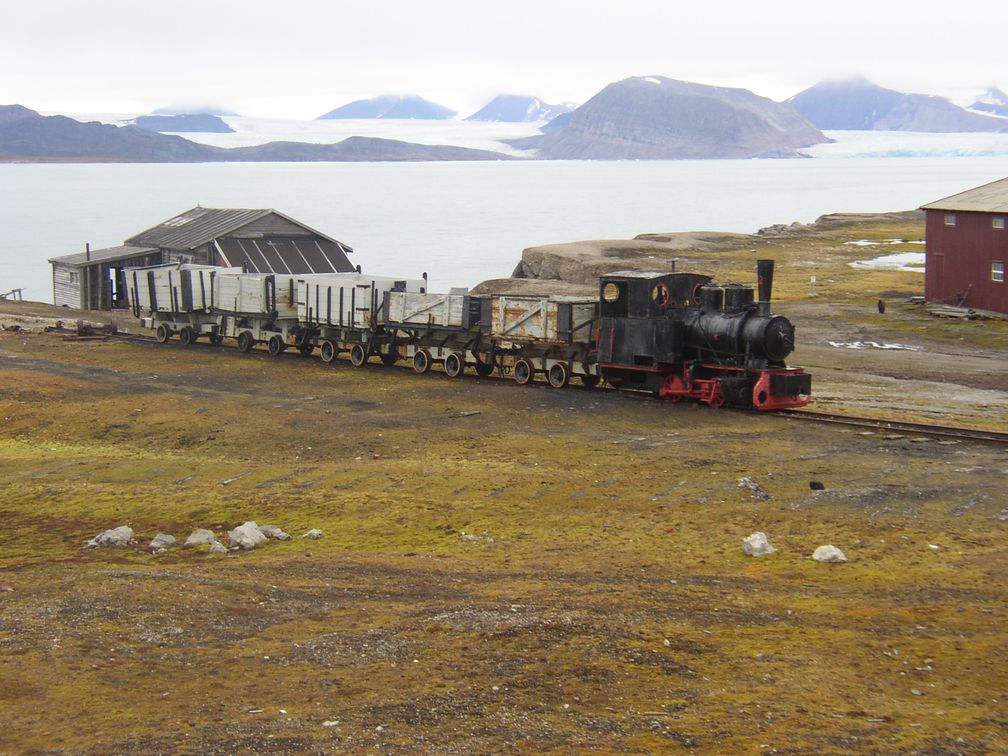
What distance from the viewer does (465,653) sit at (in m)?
12.6

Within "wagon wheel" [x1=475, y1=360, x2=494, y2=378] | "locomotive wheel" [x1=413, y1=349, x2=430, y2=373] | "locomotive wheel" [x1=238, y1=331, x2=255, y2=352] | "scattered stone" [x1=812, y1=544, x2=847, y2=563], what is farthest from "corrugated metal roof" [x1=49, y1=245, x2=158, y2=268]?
"scattered stone" [x1=812, y1=544, x2=847, y2=563]

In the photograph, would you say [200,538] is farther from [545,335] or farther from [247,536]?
[545,335]

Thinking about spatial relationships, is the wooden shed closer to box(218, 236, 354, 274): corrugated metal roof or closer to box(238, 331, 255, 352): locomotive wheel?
box(218, 236, 354, 274): corrugated metal roof

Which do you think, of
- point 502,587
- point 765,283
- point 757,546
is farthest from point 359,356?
point 502,587

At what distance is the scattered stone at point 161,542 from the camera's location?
1789cm

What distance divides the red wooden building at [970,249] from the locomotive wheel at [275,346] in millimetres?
29549

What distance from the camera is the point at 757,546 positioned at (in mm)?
17109

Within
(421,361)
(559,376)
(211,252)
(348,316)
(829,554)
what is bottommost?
(829,554)

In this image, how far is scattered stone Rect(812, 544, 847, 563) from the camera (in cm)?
1662

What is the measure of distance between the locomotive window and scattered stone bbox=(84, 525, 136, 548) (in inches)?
625

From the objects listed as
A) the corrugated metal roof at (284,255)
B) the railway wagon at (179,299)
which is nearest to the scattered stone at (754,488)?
the railway wagon at (179,299)

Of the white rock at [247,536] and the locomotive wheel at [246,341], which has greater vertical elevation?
the locomotive wheel at [246,341]

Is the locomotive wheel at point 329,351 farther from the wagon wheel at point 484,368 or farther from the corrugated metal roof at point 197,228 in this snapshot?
the corrugated metal roof at point 197,228

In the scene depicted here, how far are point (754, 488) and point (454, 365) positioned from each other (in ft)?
53.1
